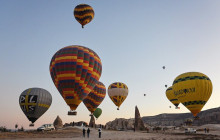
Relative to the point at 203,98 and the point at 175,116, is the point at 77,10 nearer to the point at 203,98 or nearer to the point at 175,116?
the point at 203,98

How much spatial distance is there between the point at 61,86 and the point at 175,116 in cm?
15993

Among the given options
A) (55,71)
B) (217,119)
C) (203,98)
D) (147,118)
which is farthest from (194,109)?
(147,118)

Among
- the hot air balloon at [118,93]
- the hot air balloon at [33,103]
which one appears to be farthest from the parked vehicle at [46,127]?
the hot air balloon at [118,93]

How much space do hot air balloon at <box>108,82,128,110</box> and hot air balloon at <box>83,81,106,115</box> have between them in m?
7.30

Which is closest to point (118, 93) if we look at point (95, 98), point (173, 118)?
point (95, 98)

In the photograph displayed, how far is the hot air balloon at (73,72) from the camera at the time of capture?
101ft

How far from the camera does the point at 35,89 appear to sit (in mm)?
41625

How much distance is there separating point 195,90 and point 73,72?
856 inches

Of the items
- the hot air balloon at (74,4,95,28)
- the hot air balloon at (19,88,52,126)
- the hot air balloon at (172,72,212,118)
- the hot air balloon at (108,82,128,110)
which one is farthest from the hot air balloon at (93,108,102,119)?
the hot air balloon at (172,72,212,118)

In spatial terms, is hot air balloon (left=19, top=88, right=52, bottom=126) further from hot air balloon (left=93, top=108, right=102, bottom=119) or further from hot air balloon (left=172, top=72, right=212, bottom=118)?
hot air balloon (left=93, top=108, right=102, bottom=119)

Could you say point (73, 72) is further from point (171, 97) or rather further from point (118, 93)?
point (171, 97)

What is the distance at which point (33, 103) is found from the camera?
39.4 metres

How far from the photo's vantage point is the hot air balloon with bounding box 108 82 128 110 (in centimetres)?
5656

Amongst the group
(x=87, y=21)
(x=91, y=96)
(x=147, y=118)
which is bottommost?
(x=147, y=118)
